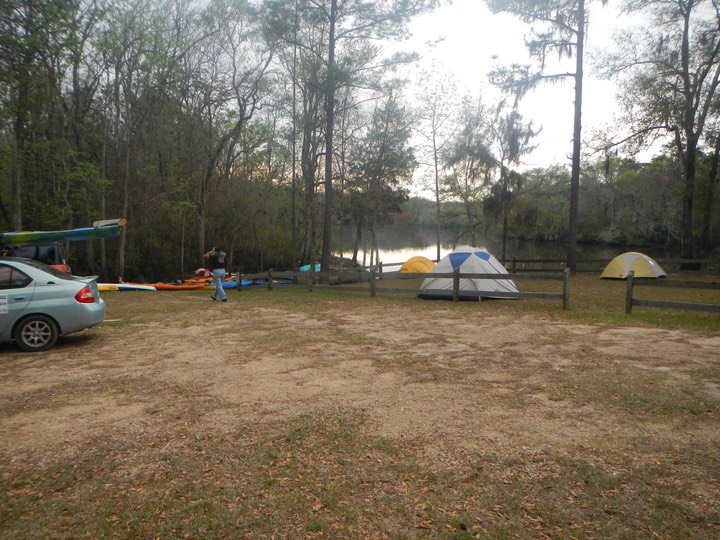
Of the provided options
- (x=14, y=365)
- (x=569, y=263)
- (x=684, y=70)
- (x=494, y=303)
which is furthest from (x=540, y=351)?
(x=684, y=70)

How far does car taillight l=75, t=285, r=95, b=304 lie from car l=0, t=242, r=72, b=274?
23.1 feet

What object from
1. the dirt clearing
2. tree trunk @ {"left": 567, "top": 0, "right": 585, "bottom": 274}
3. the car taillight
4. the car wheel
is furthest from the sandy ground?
tree trunk @ {"left": 567, "top": 0, "right": 585, "bottom": 274}

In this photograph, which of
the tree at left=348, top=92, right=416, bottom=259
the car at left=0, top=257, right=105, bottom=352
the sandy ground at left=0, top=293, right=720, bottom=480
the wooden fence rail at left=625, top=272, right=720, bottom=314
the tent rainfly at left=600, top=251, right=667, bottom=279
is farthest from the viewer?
the tree at left=348, top=92, right=416, bottom=259

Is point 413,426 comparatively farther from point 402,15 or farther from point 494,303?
point 402,15

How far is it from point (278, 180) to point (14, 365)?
23.1 m

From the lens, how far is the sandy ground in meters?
3.96

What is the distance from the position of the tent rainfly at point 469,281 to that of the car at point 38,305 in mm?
8767

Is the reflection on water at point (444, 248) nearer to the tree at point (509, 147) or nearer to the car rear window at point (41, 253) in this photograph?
the tree at point (509, 147)

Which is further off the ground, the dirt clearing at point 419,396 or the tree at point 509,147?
the tree at point 509,147

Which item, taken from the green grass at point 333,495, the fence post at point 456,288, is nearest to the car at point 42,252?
the fence post at point 456,288

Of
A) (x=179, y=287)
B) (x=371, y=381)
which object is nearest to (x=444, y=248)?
(x=179, y=287)

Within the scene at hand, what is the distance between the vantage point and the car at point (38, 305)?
6902mm

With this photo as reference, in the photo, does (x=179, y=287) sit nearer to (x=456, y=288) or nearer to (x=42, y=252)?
(x=42, y=252)

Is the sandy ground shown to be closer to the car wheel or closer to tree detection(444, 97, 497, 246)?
the car wheel
